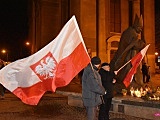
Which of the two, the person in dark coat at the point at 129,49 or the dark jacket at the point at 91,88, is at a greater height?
the person in dark coat at the point at 129,49

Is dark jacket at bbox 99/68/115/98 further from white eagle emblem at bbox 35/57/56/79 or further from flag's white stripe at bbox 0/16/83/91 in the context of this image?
white eagle emblem at bbox 35/57/56/79

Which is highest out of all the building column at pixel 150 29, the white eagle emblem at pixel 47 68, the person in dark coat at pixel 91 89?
the building column at pixel 150 29

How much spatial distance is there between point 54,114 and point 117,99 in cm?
201

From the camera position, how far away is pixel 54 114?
31.7ft

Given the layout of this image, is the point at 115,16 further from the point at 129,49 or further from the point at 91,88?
the point at 91,88

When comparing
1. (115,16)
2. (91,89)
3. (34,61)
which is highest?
(115,16)

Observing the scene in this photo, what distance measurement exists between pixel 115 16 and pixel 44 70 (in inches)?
1047

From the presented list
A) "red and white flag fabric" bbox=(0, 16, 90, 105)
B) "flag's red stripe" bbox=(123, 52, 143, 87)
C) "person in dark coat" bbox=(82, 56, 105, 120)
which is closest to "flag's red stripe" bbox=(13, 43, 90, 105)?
"red and white flag fabric" bbox=(0, 16, 90, 105)

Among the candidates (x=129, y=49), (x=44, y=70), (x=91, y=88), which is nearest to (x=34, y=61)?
(x=44, y=70)

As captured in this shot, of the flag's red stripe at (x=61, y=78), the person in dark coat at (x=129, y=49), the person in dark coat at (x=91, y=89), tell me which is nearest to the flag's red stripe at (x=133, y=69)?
the person in dark coat at (x=129, y=49)

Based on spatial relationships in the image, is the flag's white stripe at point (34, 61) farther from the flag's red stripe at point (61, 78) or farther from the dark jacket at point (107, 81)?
the dark jacket at point (107, 81)

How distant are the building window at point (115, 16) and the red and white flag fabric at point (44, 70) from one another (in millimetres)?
25654

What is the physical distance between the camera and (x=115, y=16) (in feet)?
104

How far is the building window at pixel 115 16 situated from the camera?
31578mm
